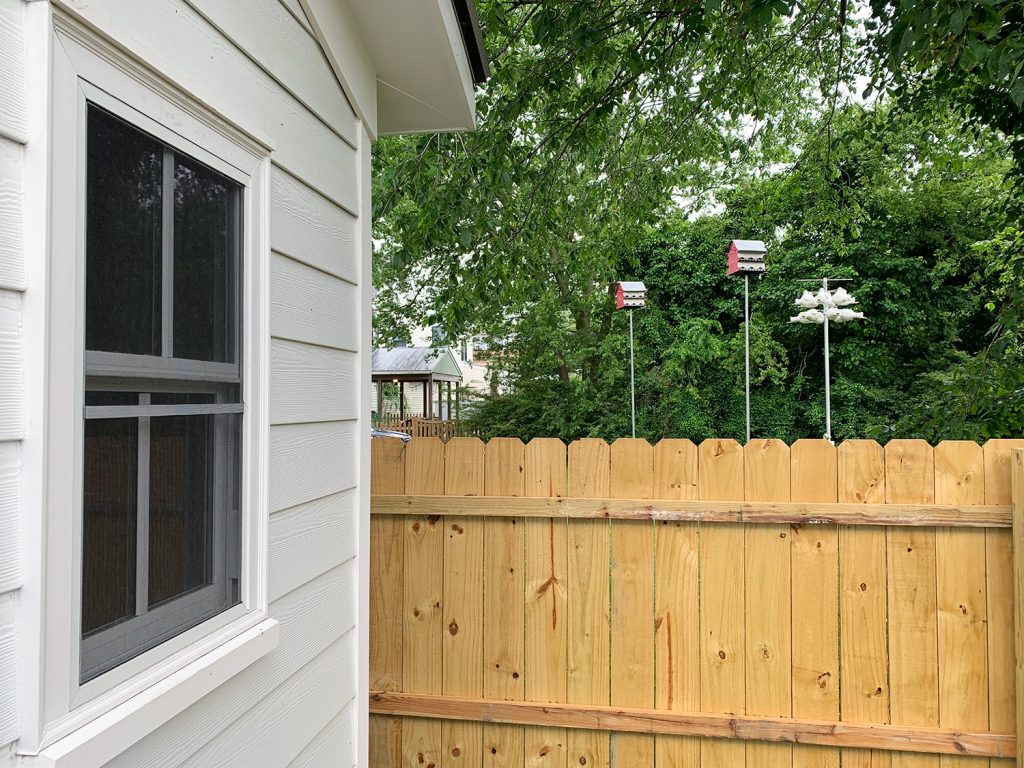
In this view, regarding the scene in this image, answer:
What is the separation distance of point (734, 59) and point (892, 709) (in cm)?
302

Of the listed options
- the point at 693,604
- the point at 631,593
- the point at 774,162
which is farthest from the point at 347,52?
the point at 774,162

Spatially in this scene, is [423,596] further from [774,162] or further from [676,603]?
[774,162]

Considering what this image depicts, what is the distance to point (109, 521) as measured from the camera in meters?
0.90

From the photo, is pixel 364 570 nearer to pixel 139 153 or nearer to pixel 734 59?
pixel 139 153

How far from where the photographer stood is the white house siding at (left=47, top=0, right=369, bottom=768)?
43.0 inches

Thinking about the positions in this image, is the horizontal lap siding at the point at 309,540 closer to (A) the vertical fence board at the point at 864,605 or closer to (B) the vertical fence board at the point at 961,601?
(A) the vertical fence board at the point at 864,605

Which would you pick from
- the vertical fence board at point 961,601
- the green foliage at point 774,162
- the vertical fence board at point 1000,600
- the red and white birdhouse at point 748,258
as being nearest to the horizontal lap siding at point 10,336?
the green foliage at point 774,162

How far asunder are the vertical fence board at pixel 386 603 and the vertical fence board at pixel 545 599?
500mm

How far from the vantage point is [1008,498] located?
2285 millimetres

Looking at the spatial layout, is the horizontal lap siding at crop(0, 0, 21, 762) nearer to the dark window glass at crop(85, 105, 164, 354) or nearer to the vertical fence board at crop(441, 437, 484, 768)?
the dark window glass at crop(85, 105, 164, 354)

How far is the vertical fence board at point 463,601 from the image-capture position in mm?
2545

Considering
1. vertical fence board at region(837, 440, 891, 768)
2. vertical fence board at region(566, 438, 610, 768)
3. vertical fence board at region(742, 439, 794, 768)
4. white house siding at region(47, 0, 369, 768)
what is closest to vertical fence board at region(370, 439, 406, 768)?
vertical fence board at region(566, 438, 610, 768)

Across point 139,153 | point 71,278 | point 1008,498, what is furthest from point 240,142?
point 1008,498

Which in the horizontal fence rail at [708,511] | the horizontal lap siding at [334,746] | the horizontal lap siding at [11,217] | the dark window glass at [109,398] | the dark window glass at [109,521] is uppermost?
the horizontal lap siding at [11,217]
